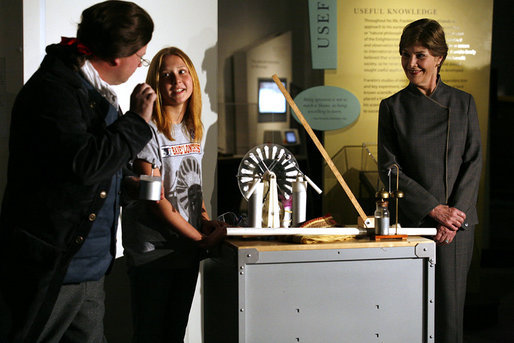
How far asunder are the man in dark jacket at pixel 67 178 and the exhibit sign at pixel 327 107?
1837 mm

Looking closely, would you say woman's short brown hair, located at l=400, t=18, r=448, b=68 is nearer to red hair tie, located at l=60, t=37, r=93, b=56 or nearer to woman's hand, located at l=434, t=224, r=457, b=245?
woman's hand, located at l=434, t=224, r=457, b=245

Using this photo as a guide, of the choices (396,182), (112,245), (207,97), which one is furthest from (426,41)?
(112,245)

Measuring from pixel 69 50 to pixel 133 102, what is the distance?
0.82 feet

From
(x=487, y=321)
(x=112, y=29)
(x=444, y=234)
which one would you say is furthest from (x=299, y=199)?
(x=487, y=321)

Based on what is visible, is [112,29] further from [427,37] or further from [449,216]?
[449,216]

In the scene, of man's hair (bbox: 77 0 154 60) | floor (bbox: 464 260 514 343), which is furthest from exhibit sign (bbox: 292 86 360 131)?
man's hair (bbox: 77 0 154 60)

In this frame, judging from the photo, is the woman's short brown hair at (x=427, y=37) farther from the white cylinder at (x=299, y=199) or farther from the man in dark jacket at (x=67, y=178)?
the man in dark jacket at (x=67, y=178)

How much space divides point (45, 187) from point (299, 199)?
125 centimetres

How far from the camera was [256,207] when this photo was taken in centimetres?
261

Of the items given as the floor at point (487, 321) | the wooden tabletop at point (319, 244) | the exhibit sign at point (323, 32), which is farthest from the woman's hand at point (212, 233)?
the floor at point (487, 321)

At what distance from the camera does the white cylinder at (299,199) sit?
2.68 meters

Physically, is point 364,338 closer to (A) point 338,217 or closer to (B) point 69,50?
(A) point 338,217

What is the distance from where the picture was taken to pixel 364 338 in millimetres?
2496

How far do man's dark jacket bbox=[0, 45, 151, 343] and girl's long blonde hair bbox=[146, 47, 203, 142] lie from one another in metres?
0.70
